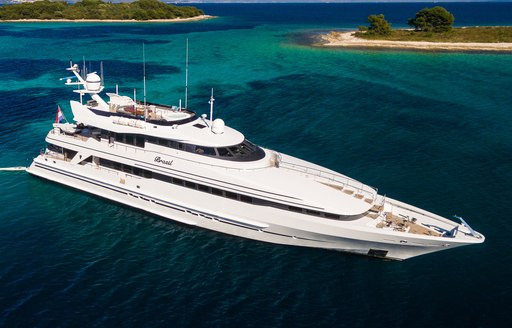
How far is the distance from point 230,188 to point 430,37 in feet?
313

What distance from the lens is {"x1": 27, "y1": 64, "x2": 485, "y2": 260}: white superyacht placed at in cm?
2180

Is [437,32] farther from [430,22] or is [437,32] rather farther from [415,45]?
[415,45]

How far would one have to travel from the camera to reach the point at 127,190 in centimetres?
2608

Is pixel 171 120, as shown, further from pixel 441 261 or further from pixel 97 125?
pixel 441 261

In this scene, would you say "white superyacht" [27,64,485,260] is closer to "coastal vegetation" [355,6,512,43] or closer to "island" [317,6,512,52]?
"island" [317,6,512,52]

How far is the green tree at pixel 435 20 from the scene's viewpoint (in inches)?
Answer: 4124

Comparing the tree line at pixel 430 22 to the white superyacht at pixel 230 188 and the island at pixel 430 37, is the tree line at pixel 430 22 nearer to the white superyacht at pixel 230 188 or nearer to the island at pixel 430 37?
the island at pixel 430 37

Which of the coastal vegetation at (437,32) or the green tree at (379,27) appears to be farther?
the green tree at (379,27)

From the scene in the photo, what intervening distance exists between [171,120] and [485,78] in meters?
58.0

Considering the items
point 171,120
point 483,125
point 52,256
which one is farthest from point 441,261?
point 483,125

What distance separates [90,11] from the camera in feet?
514

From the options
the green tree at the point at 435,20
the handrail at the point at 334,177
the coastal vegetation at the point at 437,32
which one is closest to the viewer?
the handrail at the point at 334,177

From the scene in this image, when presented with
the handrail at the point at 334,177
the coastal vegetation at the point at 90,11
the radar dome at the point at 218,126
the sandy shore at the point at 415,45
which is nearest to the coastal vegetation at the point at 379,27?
the sandy shore at the point at 415,45

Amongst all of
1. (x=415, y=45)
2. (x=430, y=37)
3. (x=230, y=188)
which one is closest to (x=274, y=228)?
(x=230, y=188)
